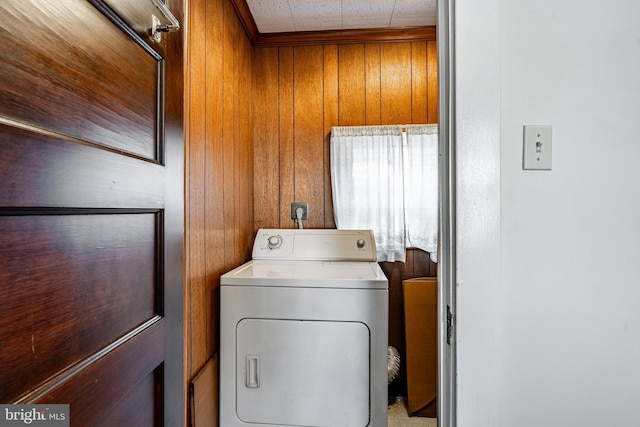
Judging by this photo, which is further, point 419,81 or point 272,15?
point 419,81

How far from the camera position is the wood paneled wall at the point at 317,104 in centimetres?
240

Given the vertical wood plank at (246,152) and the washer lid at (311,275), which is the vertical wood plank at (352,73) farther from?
the washer lid at (311,275)

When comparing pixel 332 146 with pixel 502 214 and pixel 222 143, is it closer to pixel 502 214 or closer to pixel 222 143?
pixel 222 143

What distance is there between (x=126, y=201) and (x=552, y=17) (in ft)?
3.17

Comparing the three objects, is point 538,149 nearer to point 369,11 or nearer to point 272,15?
point 369,11

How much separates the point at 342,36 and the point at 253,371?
209 cm

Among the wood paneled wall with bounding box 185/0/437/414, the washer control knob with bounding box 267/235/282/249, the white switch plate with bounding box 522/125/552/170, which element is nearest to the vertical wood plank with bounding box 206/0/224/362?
the wood paneled wall with bounding box 185/0/437/414

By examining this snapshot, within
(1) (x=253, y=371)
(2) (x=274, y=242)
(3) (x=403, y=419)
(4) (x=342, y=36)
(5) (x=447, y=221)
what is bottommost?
(3) (x=403, y=419)

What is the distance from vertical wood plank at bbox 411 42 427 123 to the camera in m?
2.39

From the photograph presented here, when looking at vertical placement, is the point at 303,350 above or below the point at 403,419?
above

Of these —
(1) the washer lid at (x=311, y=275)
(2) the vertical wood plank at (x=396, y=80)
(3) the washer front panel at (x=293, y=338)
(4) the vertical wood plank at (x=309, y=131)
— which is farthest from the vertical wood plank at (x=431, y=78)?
(3) the washer front panel at (x=293, y=338)

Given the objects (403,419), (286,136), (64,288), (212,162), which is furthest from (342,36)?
(403,419)

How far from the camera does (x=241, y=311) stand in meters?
1.61

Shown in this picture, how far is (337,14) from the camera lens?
7.19 feet
